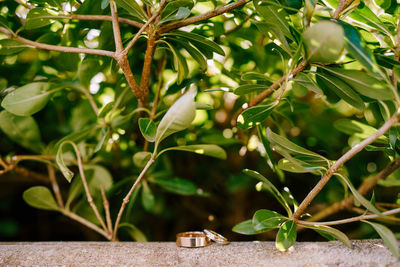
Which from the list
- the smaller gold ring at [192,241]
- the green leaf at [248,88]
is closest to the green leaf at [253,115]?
the green leaf at [248,88]

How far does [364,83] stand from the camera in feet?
1.80

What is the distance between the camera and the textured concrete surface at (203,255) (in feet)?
2.10

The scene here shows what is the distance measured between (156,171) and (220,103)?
17.2 inches

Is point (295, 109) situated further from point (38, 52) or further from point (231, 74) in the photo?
point (38, 52)

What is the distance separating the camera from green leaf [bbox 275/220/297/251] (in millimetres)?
605

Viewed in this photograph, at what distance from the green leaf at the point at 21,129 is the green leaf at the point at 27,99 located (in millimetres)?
140

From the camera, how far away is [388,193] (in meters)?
1.25

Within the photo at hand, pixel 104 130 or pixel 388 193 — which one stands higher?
pixel 104 130

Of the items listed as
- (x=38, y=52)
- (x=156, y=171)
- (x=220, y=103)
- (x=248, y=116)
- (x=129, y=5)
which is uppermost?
(x=129, y=5)

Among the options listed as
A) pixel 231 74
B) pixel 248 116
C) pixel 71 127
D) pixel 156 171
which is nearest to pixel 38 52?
pixel 71 127

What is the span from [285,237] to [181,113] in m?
0.31

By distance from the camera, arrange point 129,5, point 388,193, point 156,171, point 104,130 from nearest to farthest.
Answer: point 129,5 < point 104,130 < point 156,171 < point 388,193

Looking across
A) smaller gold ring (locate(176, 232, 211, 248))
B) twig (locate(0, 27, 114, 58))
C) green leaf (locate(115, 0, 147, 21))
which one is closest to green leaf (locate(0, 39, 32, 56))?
twig (locate(0, 27, 114, 58))

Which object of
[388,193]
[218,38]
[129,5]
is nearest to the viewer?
[129,5]
